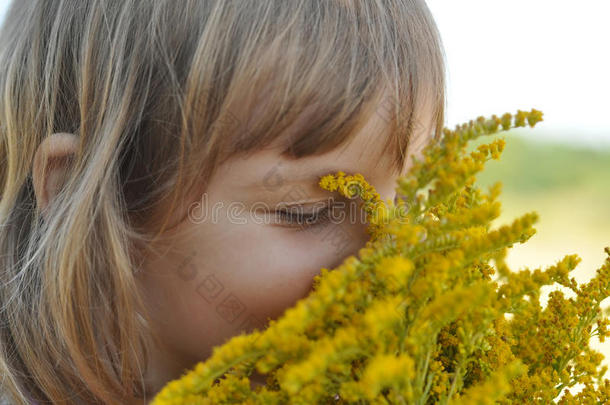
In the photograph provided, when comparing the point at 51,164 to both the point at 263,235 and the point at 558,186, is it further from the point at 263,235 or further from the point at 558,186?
the point at 558,186

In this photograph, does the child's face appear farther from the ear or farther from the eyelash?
the ear

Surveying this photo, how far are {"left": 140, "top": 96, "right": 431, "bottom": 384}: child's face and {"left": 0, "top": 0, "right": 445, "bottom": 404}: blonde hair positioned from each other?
0.10 feet

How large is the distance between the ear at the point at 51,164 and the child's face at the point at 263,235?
0.24m

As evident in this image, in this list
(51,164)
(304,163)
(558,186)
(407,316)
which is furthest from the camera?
(558,186)

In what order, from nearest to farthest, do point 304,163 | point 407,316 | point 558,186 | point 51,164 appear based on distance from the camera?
1. point 407,316
2. point 304,163
3. point 51,164
4. point 558,186

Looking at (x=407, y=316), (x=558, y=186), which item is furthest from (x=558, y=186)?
(x=407, y=316)

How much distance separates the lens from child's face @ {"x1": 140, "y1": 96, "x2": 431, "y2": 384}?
3.27ft

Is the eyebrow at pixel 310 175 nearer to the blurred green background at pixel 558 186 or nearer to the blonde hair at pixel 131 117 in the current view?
the blonde hair at pixel 131 117

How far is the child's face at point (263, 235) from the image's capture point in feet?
3.27

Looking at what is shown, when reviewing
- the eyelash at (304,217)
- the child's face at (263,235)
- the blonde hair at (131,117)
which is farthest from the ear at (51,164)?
the eyelash at (304,217)

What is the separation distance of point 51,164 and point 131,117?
0.19 m

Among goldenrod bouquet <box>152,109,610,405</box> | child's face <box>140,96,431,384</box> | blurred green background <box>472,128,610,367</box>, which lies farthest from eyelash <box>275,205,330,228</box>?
blurred green background <box>472,128,610,367</box>

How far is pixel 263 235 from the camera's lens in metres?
1.01

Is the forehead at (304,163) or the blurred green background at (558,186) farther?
the blurred green background at (558,186)
